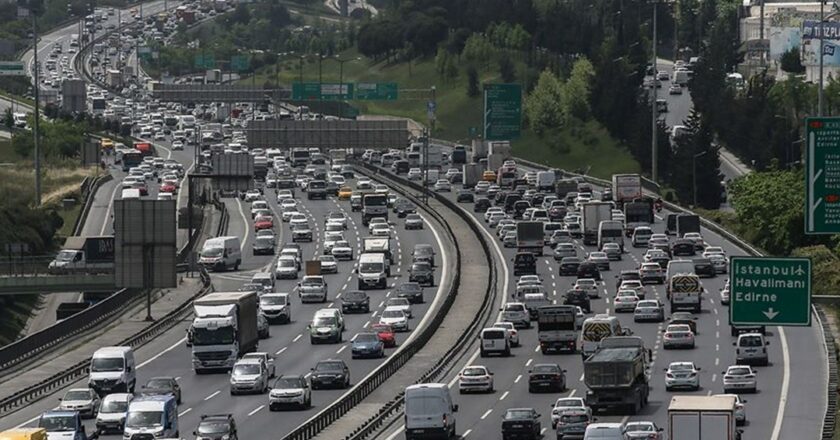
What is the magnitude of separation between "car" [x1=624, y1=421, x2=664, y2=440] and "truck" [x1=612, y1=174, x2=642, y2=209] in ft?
265

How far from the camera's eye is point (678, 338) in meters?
88.6

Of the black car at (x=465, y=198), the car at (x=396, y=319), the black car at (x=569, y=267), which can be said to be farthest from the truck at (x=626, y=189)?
the car at (x=396, y=319)

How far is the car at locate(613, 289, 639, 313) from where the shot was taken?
101312 millimetres

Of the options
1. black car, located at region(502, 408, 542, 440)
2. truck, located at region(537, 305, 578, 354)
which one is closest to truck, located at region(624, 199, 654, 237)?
truck, located at region(537, 305, 578, 354)

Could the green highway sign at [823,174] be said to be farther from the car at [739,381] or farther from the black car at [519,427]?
the car at [739,381]

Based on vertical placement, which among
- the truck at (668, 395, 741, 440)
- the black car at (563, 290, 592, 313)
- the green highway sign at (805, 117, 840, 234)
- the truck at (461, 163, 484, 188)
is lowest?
the black car at (563, 290, 592, 313)

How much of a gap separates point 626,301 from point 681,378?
81.6 ft

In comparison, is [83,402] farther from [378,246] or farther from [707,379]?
[378,246]

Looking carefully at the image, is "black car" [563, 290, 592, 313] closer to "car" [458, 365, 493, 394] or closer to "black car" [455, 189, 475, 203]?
"car" [458, 365, 493, 394]

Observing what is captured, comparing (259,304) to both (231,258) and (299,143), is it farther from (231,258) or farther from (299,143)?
(299,143)

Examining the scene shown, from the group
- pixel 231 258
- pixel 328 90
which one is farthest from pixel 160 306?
pixel 328 90

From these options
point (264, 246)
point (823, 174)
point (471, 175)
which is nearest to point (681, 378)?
point (823, 174)

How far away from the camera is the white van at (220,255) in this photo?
125m

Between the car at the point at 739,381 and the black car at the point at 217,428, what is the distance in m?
20.3
